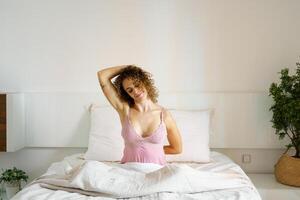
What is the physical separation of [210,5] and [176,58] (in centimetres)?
50

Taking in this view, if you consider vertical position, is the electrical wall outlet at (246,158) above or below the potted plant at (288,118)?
below

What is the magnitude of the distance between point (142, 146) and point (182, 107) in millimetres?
961

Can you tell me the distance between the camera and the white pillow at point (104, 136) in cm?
254

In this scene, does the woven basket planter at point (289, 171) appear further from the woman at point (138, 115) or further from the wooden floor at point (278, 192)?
the woman at point (138, 115)

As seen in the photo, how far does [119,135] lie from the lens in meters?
2.59

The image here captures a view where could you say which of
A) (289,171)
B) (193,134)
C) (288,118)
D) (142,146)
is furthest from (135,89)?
(289,171)

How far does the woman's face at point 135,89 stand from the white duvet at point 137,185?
15.5 inches

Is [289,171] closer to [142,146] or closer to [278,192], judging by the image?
[278,192]

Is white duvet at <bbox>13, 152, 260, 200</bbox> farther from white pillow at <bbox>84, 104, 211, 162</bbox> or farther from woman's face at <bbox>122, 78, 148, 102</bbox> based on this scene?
white pillow at <bbox>84, 104, 211, 162</bbox>

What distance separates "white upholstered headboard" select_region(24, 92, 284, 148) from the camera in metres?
2.81

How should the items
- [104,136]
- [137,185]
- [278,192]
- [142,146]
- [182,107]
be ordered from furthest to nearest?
[182,107]
[104,136]
[278,192]
[142,146]
[137,185]

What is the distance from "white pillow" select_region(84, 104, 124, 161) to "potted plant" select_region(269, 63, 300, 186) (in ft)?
3.81

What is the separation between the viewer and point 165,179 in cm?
164

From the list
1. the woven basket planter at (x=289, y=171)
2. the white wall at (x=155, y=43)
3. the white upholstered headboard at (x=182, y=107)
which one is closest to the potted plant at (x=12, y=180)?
the white upholstered headboard at (x=182, y=107)
